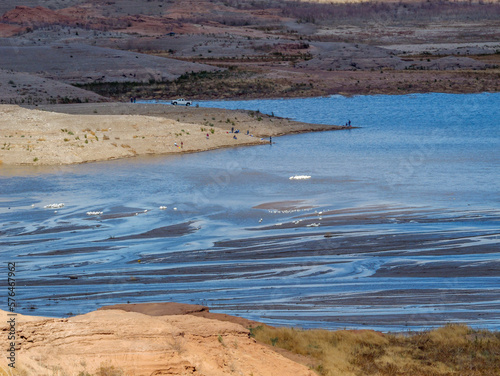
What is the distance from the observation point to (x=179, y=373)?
8438 mm

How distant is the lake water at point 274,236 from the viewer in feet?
45.6

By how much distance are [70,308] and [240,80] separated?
52322 millimetres

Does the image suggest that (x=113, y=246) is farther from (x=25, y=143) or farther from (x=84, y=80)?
(x=84, y=80)

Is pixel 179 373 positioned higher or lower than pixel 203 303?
higher

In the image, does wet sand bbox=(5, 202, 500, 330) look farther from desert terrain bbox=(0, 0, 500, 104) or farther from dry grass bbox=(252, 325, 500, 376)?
desert terrain bbox=(0, 0, 500, 104)

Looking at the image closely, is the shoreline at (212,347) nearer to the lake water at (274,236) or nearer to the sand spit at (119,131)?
the lake water at (274,236)

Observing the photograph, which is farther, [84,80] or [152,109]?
[84,80]

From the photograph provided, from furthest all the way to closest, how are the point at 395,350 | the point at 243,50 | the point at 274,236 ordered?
the point at 243,50, the point at 274,236, the point at 395,350

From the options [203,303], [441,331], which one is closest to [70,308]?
[203,303]

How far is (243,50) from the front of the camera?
3839 inches

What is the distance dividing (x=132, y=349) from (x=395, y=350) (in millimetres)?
4408

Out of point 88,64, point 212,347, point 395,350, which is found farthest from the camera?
point 88,64

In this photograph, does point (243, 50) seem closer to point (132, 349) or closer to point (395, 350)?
point (395, 350)

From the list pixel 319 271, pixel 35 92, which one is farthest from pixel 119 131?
pixel 319 271
